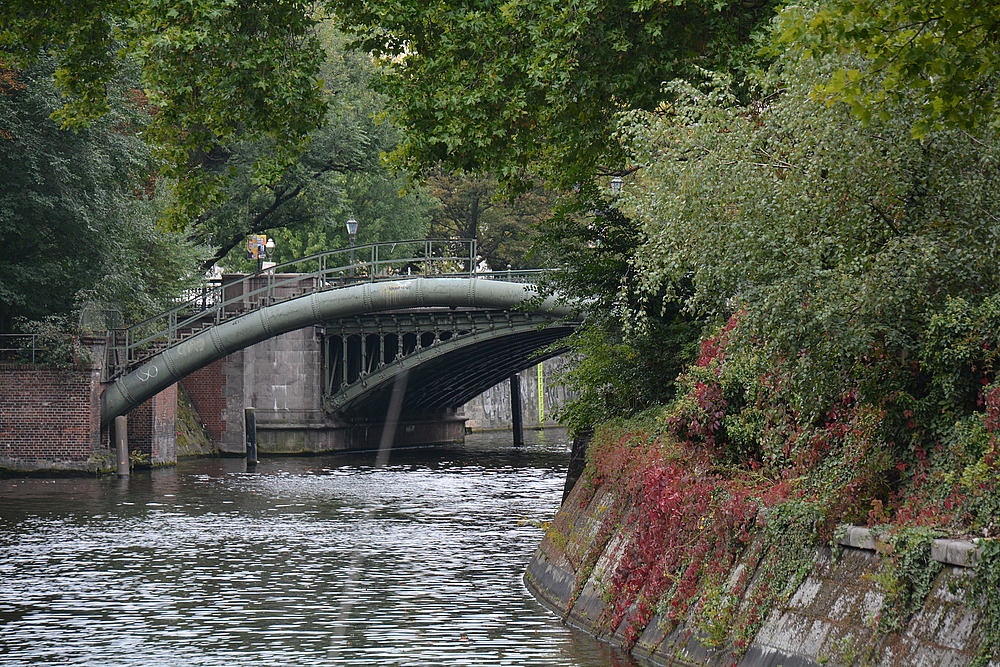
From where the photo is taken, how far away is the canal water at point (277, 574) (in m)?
12.7

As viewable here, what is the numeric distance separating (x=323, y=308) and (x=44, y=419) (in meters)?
7.93

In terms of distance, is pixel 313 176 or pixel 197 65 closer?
pixel 197 65

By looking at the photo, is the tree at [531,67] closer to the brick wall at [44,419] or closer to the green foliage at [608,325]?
the green foliage at [608,325]

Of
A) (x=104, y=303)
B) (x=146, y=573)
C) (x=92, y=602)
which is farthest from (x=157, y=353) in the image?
(x=92, y=602)

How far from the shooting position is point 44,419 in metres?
34.3

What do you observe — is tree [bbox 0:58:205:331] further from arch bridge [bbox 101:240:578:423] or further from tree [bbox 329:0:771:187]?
tree [bbox 329:0:771:187]

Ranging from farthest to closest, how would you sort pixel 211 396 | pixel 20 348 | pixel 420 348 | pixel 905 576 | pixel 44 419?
pixel 211 396
pixel 420 348
pixel 44 419
pixel 20 348
pixel 905 576

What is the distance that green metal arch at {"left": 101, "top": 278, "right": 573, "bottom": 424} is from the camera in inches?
1454

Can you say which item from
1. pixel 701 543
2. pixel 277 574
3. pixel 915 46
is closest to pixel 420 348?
pixel 277 574

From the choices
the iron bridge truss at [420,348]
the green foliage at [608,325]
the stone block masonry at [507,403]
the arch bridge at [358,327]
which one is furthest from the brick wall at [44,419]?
the stone block masonry at [507,403]

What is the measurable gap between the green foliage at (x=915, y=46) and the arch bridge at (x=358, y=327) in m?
23.4

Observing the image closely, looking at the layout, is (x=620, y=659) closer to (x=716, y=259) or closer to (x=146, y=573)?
(x=716, y=259)

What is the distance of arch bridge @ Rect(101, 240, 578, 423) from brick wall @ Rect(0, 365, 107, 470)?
1196mm

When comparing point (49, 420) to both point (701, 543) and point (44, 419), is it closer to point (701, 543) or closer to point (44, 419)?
point (44, 419)
